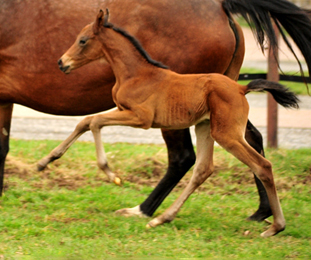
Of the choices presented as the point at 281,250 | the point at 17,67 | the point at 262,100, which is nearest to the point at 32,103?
the point at 17,67

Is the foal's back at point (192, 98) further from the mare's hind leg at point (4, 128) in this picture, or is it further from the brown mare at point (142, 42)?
the mare's hind leg at point (4, 128)

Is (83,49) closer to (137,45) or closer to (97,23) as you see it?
(97,23)

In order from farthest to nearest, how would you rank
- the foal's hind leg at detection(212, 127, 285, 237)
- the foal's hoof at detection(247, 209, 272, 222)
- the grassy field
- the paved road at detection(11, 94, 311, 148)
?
the paved road at detection(11, 94, 311, 148), the foal's hoof at detection(247, 209, 272, 222), the foal's hind leg at detection(212, 127, 285, 237), the grassy field

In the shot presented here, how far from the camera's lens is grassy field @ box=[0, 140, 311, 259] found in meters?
3.80

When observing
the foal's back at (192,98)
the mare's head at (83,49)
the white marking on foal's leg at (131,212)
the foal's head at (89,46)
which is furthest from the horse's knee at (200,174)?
the mare's head at (83,49)

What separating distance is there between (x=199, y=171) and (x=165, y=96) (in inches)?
29.3

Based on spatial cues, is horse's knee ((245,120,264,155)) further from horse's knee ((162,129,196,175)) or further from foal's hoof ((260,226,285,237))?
foal's hoof ((260,226,285,237))

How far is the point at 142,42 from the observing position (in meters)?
4.46

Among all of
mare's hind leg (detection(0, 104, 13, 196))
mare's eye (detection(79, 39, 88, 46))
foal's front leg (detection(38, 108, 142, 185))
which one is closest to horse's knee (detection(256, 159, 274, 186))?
foal's front leg (detection(38, 108, 142, 185))

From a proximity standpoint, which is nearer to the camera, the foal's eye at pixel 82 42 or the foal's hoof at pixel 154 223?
the foal's eye at pixel 82 42

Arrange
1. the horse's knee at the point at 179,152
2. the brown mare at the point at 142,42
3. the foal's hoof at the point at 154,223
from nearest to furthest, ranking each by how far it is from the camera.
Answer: the foal's hoof at the point at 154,223, the brown mare at the point at 142,42, the horse's knee at the point at 179,152

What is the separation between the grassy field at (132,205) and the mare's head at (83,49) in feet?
4.25

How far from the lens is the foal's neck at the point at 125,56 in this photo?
4098 mm

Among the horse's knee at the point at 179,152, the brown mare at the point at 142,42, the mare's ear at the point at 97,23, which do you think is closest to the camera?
the mare's ear at the point at 97,23
